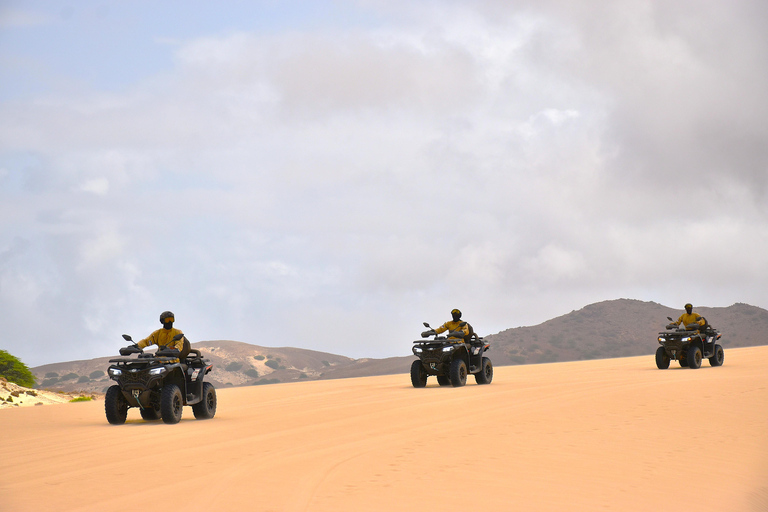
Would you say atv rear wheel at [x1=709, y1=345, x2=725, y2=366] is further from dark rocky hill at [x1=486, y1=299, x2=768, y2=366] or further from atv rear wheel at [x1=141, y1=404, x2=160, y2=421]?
dark rocky hill at [x1=486, y1=299, x2=768, y2=366]

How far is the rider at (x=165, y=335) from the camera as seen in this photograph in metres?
14.1

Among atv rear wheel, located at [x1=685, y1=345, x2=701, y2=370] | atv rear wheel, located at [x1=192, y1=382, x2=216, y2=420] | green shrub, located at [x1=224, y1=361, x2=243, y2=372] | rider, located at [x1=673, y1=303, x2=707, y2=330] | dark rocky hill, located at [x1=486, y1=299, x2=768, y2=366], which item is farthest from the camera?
dark rocky hill, located at [x1=486, y1=299, x2=768, y2=366]

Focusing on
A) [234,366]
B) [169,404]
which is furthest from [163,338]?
[234,366]

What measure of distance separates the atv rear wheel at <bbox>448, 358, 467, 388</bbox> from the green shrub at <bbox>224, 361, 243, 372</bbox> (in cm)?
6522

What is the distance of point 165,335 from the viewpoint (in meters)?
14.3

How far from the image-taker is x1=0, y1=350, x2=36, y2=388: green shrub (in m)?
33.3

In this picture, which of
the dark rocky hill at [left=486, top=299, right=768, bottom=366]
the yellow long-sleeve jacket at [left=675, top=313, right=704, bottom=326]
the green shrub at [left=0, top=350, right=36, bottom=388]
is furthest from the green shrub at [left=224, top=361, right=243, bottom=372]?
the yellow long-sleeve jacket at [left=675, top=313, right=704, bottom=326]

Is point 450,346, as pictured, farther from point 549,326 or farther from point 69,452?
point 549,326

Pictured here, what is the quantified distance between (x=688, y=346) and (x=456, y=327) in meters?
9.45

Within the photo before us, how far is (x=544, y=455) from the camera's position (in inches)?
372

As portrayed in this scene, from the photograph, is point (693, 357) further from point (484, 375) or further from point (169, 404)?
point (169, 404)

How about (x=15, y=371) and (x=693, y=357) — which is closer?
(x=693, y=357)

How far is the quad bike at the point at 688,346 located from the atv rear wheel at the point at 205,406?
16.1 meters

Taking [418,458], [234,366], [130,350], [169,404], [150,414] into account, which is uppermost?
[234,366]
